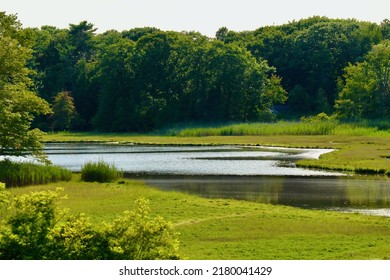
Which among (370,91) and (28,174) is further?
(370,91)

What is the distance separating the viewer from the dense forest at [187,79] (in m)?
111

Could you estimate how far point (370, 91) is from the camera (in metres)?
95.4

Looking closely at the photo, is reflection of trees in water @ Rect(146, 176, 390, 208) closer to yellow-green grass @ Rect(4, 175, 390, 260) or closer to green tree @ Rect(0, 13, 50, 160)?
yellow-green grass @ Rect(4, 175, 390, 260)

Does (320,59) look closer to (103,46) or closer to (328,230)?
(103,46)

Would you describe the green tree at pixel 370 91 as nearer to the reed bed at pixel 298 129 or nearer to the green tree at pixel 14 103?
the reed bed at pixel 298 129

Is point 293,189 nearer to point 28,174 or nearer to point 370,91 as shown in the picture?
point 28,174

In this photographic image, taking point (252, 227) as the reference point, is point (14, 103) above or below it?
above

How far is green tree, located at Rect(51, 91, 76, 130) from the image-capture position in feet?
357

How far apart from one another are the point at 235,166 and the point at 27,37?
1599cm

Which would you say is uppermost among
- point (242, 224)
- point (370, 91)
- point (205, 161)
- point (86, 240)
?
point (370, 91)

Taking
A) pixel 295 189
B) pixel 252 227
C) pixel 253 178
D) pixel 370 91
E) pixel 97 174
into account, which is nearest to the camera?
pixel 252 227

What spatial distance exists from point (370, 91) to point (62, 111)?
43703mm

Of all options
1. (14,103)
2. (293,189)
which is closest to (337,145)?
(293,189)

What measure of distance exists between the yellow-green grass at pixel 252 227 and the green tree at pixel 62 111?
256ft
